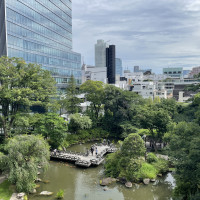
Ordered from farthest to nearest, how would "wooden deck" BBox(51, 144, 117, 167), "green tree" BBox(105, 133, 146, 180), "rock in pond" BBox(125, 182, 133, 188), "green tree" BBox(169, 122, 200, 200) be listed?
1. "wooden deck" BBox(51, 144, 117, 167)
2. "green tree" BBox(105, 133, 146, 180)
3. "rock in pond" BBox(125, 182, 133, 188)
4. "green tree" BBox(169, 122, 200, 200)

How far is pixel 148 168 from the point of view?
2397 cm

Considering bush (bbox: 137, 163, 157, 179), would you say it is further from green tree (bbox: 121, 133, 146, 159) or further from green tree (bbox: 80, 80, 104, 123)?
green tree (bbox: 80, 80, 104, 123)

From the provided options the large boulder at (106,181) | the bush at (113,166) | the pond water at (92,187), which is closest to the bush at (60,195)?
the pond water at (92,187)

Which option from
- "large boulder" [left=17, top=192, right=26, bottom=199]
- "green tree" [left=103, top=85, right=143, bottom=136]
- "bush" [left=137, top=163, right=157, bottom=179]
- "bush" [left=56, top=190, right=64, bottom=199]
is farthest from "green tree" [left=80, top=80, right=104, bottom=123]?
"large boulder" [left=17, top=192, right=26, bottom=199]

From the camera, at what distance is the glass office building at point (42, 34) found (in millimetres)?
40125

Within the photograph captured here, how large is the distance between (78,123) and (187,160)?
25663 mm

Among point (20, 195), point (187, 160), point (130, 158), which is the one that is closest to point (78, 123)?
point (130, 158)

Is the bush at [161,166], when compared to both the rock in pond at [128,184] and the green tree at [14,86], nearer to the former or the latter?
the rock in pond at [128,184]

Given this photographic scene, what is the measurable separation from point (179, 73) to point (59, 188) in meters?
176

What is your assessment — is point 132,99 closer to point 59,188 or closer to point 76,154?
point 76,154

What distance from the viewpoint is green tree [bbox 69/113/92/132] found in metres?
38.0

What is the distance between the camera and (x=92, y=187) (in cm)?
2120

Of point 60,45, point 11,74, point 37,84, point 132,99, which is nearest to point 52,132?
point 37,84

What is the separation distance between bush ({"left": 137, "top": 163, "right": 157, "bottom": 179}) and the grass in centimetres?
1403
